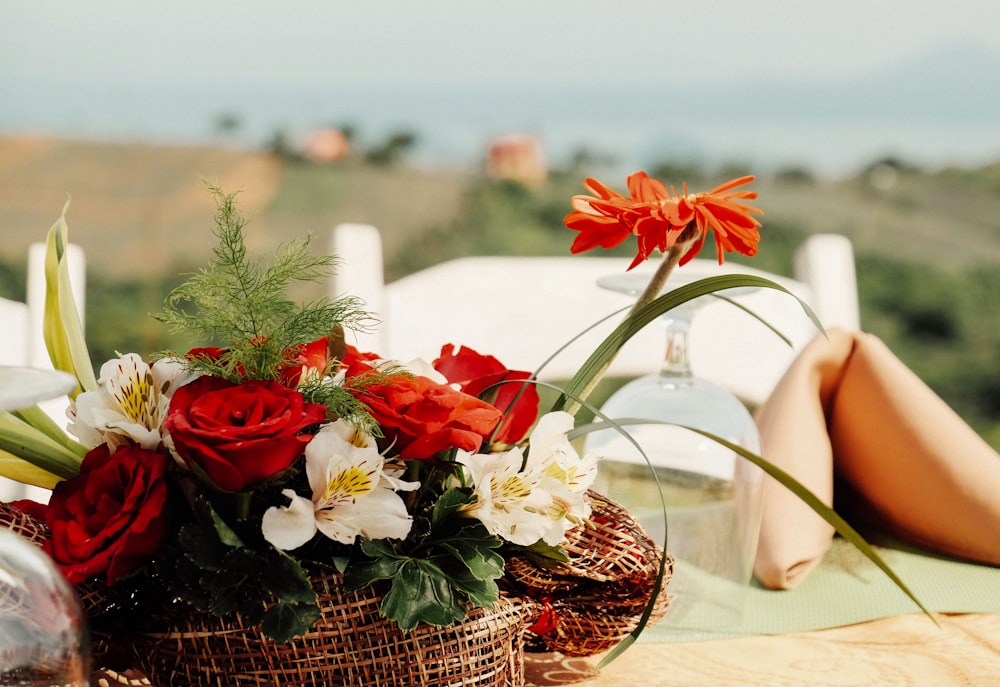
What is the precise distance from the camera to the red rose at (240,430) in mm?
427

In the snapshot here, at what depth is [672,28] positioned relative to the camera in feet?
21.2

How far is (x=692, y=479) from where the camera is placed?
0.84 m

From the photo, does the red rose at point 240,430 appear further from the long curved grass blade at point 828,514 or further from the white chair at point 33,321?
the white chair at point 33,321

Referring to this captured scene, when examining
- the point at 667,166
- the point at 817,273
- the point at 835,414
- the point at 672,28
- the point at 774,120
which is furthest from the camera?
the point at 672,28

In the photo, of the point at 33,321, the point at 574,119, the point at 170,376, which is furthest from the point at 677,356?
the point at 574,119

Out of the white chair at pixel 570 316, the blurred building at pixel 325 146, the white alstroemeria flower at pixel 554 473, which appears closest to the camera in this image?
the white alstroemeria flower at pixel 554 473

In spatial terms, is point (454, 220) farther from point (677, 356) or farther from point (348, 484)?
point (348, 484)

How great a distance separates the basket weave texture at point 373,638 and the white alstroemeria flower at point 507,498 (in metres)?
0.05

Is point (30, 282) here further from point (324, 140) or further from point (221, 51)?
point (221, 51)

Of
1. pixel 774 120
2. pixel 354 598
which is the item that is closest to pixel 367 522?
pixel 354 598

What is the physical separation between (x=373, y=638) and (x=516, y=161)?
5024 millimetres

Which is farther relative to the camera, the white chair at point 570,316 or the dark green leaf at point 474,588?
the white chair at point 570,316

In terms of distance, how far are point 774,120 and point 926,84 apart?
3.00 ft

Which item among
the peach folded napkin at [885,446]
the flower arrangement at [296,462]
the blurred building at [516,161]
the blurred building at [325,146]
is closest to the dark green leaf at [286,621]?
the flower arrangement at [296,462]
